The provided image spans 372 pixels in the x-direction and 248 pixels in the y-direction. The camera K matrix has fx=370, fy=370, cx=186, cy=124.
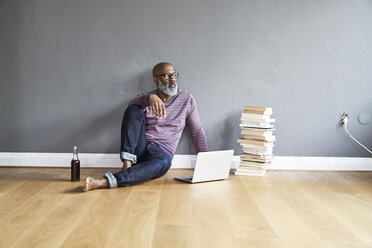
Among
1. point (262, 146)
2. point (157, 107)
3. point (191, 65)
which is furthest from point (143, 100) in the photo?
point (262, 146)

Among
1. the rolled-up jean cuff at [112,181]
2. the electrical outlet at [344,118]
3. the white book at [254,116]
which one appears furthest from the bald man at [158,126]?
the electrical outlet at [344,118]

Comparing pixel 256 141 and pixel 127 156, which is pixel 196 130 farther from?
pixel 127 156

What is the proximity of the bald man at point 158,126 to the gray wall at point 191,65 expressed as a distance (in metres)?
0.20

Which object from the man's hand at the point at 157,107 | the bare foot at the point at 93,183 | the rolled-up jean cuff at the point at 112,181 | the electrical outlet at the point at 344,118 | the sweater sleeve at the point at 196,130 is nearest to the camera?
the bare foot at the point at 93,183

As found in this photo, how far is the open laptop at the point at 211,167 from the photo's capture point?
3102 mm

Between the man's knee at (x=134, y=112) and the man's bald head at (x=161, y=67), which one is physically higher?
the man's bald head at (x=161, y=67)

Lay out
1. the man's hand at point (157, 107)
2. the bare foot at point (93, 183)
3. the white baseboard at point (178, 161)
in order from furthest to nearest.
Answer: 1. the white baseboard at point (178, 161)
2. the man's hand at point (157, 107)
3. the bare foot at point (93, 183)

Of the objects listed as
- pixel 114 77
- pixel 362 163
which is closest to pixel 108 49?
pixel 114 77

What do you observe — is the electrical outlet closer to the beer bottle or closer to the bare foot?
the bare foot

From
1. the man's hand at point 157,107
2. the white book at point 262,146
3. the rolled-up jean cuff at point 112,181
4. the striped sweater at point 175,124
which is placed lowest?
the rolled-up jean cuff at point 112,181

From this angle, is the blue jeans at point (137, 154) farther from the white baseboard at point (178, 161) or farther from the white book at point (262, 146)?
the white book at point (262, 146)

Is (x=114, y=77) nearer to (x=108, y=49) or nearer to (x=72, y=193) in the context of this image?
(x=108, y=49)

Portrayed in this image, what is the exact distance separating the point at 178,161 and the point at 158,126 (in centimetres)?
49

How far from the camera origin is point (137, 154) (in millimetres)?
3398
